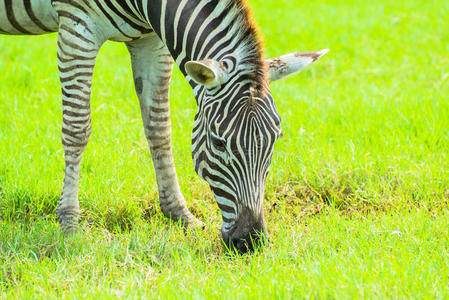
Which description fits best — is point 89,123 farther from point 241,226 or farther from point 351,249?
point 351,249

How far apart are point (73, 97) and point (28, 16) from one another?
32.1 inches

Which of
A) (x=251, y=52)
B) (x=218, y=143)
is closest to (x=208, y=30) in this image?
(x=251, y=52)

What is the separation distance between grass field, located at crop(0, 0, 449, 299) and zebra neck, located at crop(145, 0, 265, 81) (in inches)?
51.4

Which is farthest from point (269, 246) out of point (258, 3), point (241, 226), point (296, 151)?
point (258, 3)

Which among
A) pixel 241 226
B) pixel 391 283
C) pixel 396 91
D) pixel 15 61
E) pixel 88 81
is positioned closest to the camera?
pixel 391 283

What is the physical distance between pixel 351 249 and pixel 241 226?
788 mm

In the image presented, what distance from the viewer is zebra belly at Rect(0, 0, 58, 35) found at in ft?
16.8

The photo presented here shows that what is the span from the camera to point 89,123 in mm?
5168

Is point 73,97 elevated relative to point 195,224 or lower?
elevated

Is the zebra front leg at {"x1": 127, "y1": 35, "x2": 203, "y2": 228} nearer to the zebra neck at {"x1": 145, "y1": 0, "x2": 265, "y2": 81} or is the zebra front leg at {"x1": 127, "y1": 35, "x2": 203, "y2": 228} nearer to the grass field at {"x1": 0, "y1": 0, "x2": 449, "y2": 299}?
the grass field at {"x1": 0, "y1": 0, "x2": 449, "y2": 299}

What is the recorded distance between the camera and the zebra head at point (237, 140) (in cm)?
399

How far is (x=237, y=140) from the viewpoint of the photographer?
3.99 meters

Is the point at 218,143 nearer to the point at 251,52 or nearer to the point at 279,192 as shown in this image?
the point at 251,52

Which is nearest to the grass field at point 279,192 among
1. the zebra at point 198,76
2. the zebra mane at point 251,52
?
the zebra at point 198,76
